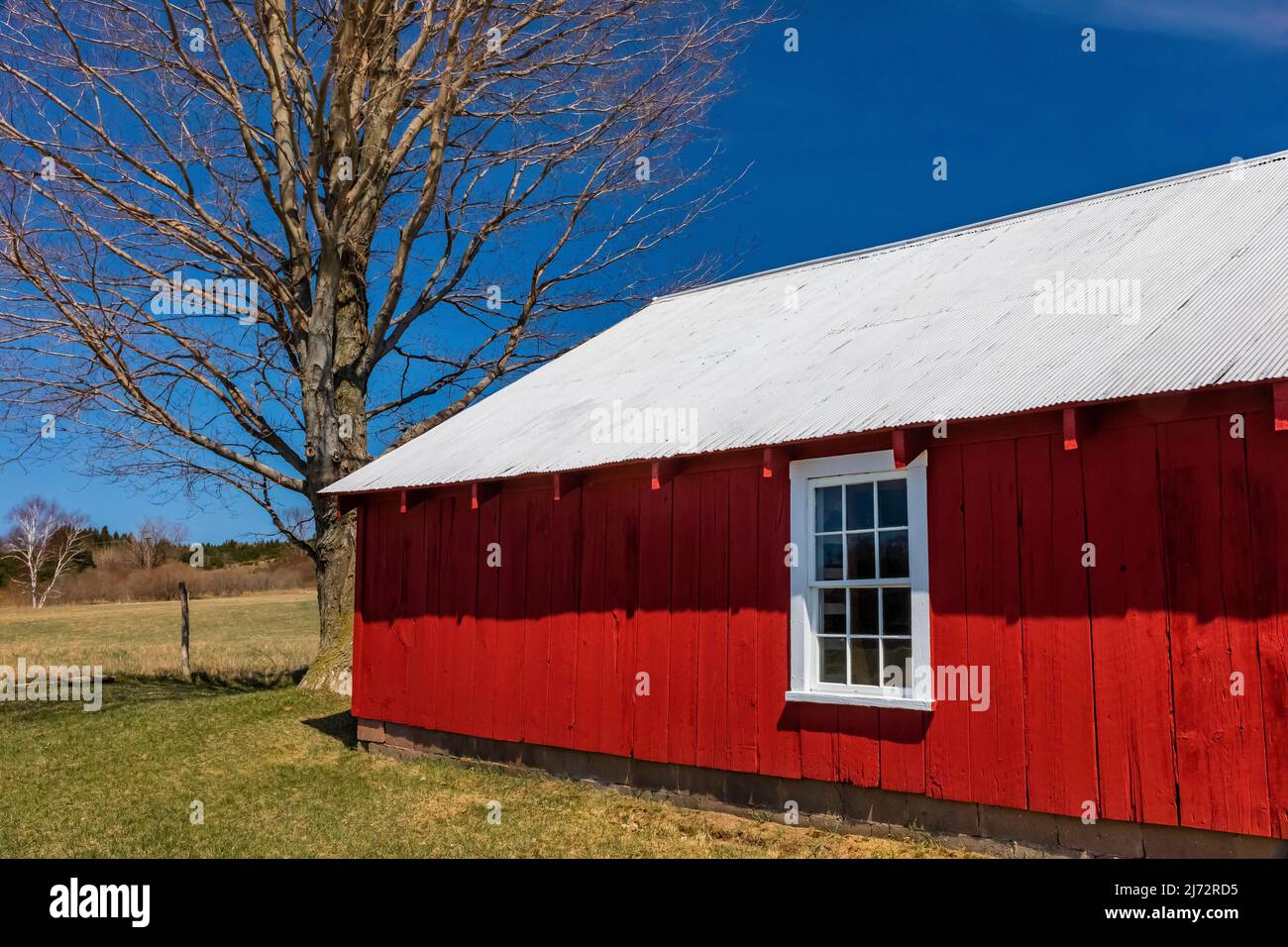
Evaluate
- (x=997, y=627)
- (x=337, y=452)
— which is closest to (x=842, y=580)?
(x=997, y=627)

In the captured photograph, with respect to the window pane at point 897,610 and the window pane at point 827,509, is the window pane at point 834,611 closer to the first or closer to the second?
the window pane at point 897,610

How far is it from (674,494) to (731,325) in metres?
3.57

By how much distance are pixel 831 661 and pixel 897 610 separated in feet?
2.31

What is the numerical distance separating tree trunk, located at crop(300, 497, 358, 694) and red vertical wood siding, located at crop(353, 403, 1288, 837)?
6.29 metres

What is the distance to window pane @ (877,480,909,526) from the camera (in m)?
7.87

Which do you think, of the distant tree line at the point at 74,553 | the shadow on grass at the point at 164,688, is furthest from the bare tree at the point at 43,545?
the shadow on grass at the point at 164,688

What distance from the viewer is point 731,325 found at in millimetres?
12336

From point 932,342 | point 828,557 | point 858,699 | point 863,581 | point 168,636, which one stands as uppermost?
point 932,342

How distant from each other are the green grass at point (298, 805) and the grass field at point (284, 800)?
0.02 m

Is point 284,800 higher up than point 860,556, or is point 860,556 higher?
point 860,556

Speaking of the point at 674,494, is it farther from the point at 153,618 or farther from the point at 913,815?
the point at 153,618

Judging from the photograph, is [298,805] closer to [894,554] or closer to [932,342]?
[894,554]

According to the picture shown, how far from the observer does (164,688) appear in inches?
754
